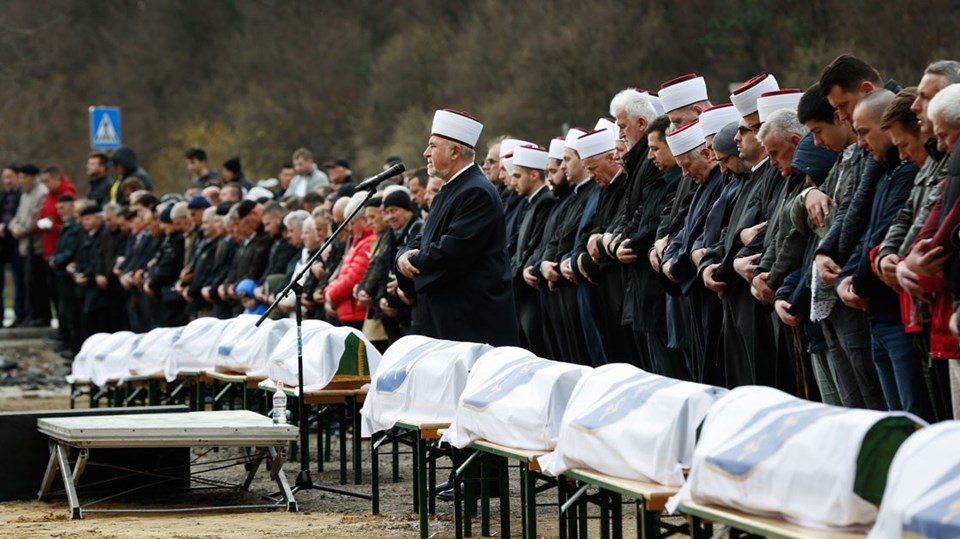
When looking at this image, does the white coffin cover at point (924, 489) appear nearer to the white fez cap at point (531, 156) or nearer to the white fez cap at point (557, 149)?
the white fez cap at point (557, 149)

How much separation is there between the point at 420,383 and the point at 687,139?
224 centimetres

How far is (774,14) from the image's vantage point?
119 feet

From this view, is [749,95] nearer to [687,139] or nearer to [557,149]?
[687,139]

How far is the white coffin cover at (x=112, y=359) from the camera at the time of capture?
16547 mm

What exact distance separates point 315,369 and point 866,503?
6543 mm

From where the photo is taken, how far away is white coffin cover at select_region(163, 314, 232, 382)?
14.3m

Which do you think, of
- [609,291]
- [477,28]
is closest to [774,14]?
[477,28]

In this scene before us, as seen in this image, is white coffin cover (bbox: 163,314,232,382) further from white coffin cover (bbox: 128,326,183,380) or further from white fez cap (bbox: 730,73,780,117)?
white fez cap (bbox: 730,73,780,117)

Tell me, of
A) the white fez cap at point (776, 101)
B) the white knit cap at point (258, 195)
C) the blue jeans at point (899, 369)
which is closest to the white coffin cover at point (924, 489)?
the blue jeans at point (899, 369)

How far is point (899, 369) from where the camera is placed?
24.2ft

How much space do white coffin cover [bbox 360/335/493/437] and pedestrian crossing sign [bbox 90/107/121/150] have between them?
56.4 feet

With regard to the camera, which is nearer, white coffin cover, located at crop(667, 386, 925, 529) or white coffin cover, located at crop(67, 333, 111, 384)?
white coffin cover, located at crop(667, 386, 925, 529)

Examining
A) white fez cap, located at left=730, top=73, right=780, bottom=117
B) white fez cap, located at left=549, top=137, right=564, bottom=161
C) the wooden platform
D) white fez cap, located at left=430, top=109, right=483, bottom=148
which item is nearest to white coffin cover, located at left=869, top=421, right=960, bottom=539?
white fez cap, located at left=730, top=73, right=780, bottom=117

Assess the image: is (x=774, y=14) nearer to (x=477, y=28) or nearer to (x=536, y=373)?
(x=477, y=28)
